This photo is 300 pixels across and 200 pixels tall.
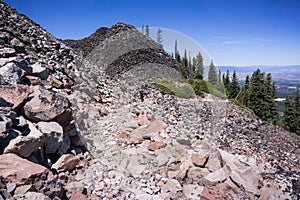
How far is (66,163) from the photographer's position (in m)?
5.86

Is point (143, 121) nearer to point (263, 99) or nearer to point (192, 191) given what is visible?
point (192, 191)

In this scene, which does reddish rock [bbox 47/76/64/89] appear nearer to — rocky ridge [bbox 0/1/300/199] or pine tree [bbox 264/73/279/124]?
rocky ridge [bbox 0/1/300/199]

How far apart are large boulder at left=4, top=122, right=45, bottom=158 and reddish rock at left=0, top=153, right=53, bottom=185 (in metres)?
0.17

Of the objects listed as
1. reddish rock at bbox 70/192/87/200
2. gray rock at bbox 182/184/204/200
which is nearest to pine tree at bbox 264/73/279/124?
gray rock at bbox 182/184/204/200

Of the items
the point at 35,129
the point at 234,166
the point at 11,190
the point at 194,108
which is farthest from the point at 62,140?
the point at 194,108

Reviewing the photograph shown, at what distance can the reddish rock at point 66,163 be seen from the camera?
5.67m

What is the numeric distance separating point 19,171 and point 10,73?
293cm

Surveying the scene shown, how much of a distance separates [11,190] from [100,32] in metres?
23.6

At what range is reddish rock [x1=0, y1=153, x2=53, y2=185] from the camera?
4059 millimetres

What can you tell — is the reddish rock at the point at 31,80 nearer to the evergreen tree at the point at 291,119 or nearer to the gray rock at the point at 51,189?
the gray rock at the point at 51,189

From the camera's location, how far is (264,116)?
35344 millimetres

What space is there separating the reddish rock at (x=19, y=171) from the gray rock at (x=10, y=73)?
86.0 inches

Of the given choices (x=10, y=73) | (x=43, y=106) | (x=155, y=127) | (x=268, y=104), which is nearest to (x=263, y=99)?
(x=268, y=104)

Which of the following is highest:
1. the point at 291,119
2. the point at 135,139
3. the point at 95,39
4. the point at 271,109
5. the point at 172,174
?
the point at 95,39
